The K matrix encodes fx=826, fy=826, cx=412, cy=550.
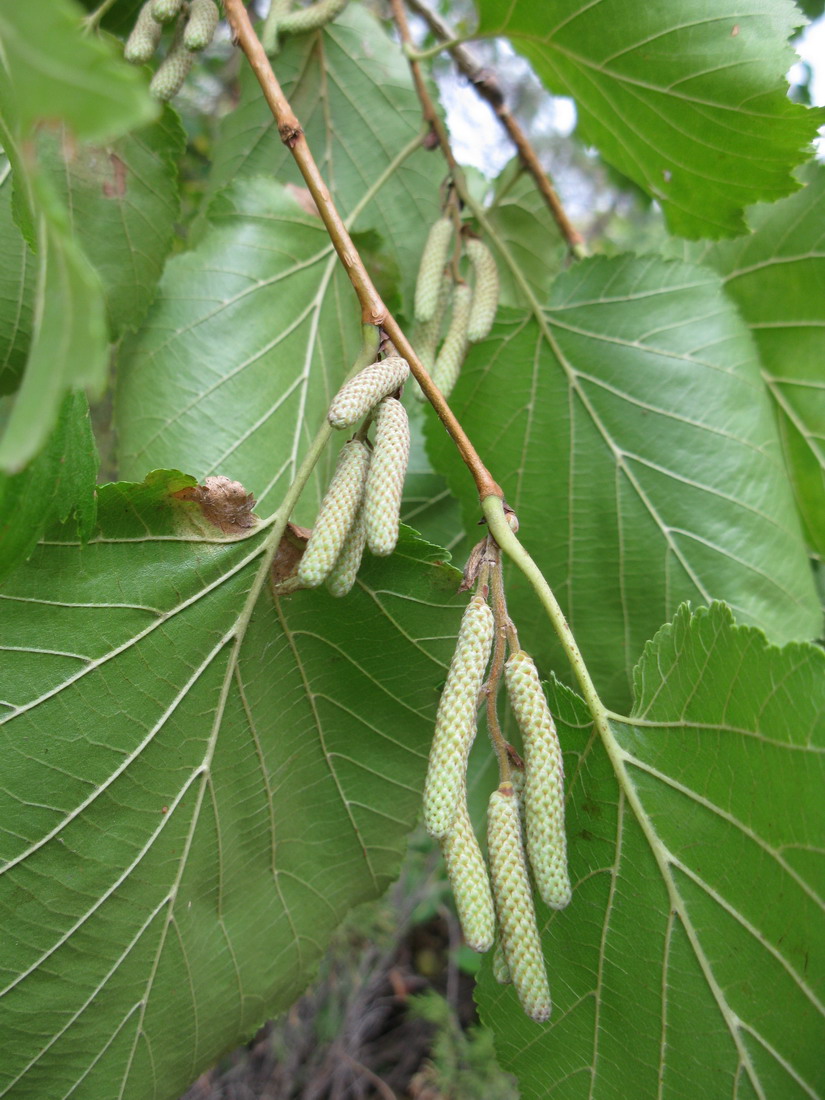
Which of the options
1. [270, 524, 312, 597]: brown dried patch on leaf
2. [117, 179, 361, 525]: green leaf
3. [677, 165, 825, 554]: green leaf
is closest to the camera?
[270, 524, 312, 597]: brown dried patch on leaf

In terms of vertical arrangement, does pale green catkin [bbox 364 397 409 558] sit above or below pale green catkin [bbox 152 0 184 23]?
below

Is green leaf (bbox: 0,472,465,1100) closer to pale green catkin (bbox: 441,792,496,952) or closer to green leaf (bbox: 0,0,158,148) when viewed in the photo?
pale green catkin (bbox: 441,792,496,952)

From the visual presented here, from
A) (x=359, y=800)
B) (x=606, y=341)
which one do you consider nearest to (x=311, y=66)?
(x=606, y=341)

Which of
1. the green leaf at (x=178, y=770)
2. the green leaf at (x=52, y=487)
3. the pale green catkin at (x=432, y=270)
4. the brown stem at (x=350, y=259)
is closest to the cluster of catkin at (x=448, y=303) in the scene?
the pale green catkin at (x=432, y=270)

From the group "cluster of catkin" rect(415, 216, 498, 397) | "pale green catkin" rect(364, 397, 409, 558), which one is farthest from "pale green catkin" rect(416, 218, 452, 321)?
"pale green catkin" rect(364, 397, 409, 558)

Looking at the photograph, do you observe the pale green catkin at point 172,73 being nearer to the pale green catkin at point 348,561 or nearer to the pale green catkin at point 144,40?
A: the pale green catkin at point 144,40

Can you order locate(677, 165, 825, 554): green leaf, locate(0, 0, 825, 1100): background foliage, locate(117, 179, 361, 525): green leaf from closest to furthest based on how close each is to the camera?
locate(0, 0, 825, 1100): background foliage
locate(117, 179, 361, 525): green leaf
locate(677, 165, 825, 554): green leaf

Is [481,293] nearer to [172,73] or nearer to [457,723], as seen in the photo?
[172,73]
